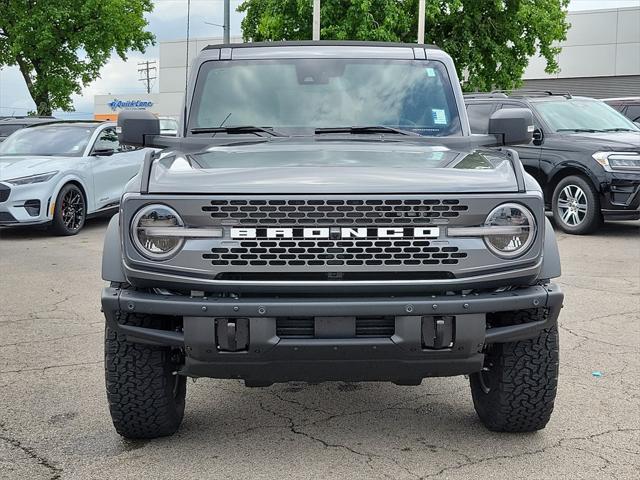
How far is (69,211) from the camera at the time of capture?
1142 cm

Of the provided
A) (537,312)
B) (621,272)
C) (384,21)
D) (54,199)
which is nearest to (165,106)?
(384,21)

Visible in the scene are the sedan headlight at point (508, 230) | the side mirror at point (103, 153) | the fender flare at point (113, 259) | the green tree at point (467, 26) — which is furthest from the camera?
the green tree at point (467, 26)

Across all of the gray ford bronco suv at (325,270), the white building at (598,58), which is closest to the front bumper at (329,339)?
the gray ford bronco suv at (325,270)

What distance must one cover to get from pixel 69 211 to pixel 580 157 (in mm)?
6771

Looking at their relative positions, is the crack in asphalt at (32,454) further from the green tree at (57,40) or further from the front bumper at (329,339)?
the green tree at (57,40)

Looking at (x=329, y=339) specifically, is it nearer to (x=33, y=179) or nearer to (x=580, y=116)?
(x=33, y=179)

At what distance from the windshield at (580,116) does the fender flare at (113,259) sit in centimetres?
904

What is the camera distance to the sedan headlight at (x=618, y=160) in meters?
10.6

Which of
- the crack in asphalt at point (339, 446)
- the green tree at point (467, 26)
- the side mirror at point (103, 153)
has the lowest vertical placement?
the crack in asphalt at point (339, 446)

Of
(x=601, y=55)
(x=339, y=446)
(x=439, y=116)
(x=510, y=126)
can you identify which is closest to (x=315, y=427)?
(x=339, y=446)

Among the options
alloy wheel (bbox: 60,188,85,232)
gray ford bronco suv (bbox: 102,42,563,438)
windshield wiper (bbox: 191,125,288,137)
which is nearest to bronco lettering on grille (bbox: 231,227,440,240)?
gray ford bronco suv (bbox: 102,42,563,438)

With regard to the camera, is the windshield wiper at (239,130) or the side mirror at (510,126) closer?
the windshield wiper at (239,130)

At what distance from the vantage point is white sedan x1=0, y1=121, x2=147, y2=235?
1084cm

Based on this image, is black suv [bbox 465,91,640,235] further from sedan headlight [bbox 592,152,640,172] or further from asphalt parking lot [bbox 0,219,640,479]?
asphalt parking lot [bbox 0,219,640,479]
